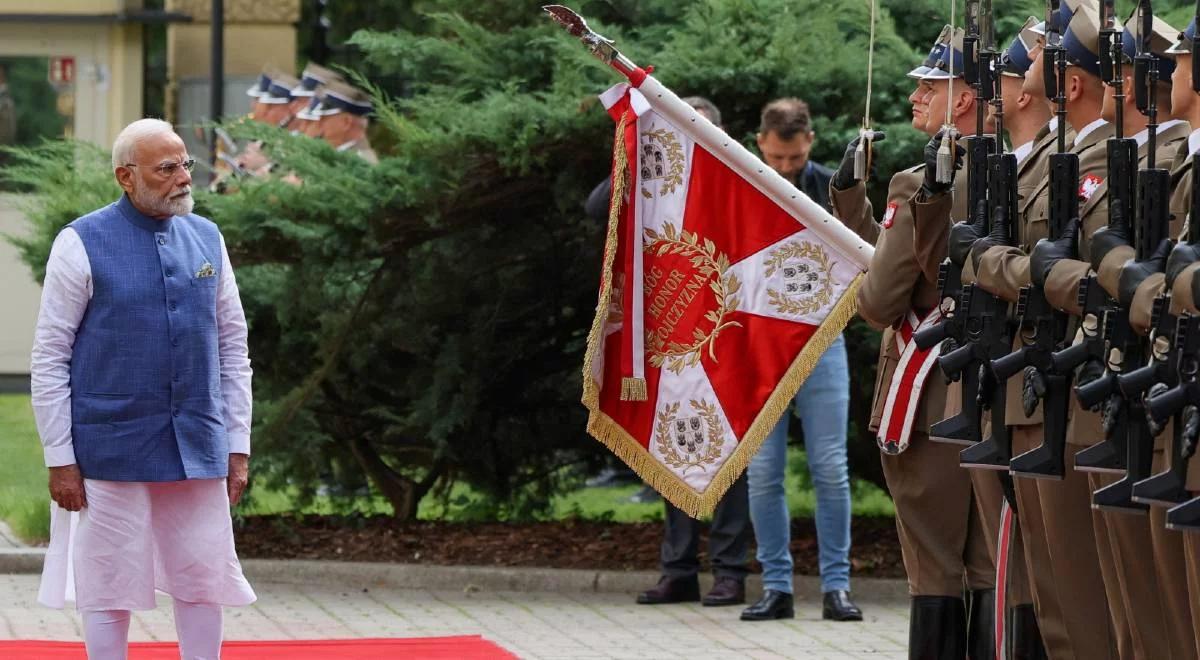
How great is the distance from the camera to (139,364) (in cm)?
618

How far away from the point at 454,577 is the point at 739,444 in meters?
2.36

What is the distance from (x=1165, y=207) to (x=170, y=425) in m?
2.97

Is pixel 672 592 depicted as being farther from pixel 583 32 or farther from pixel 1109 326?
pixel 1109 326

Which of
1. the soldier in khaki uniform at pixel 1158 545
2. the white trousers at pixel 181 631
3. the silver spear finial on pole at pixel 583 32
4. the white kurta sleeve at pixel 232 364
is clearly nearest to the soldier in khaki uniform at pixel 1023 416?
the soldier in khaki uniform at pixel 1158 545

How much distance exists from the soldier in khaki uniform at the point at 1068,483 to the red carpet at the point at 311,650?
2.50 meters

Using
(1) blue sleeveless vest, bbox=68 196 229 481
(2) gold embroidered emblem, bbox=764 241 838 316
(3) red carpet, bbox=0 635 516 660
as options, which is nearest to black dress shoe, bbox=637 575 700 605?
(3) red carpet, bbox=0 635 516 660

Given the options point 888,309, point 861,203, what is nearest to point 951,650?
point 888,309

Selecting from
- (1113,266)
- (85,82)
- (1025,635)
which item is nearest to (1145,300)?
(1113,266)

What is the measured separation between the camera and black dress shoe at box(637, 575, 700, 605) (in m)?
8.96

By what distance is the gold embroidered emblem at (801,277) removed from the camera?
7.45m

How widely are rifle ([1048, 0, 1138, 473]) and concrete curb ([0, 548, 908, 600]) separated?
169 inches

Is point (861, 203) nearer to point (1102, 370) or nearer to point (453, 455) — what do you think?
point (1102, 370)

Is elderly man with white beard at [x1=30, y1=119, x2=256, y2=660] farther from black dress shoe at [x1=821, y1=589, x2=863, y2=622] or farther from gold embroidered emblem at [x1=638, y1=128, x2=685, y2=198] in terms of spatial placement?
black dress shoe at [x1=821, y1=589, x2=863, y2=622]

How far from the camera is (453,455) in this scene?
1010 centimetres
